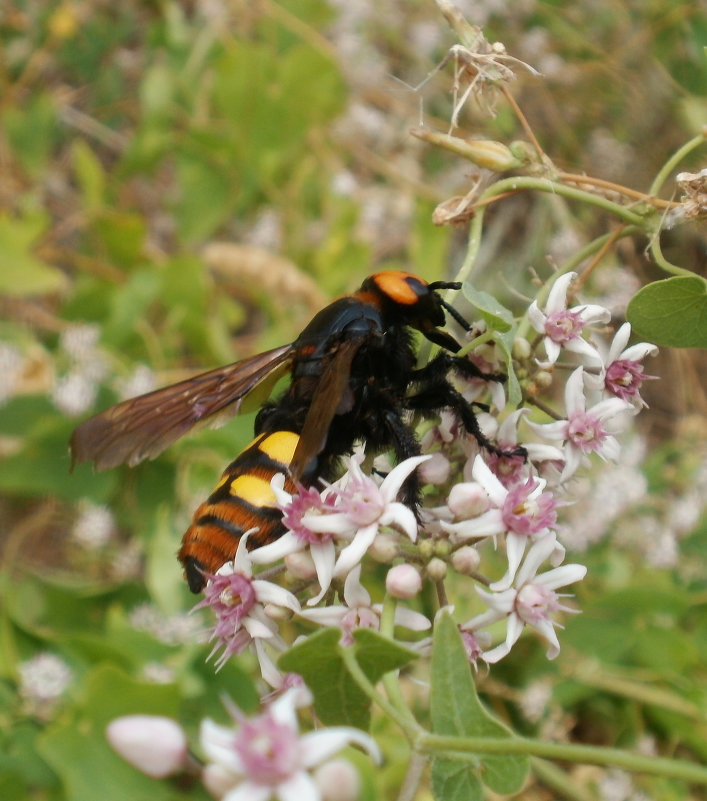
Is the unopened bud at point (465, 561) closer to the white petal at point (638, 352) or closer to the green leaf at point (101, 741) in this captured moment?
the white petal at point (638, 352)

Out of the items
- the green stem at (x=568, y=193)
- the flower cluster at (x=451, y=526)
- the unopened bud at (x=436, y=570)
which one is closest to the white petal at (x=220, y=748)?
the flower cluster at (x=451, y=526)

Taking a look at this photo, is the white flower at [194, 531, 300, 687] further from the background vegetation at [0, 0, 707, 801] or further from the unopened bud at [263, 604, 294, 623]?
the background vegetation at [0, 0, 707, 801]

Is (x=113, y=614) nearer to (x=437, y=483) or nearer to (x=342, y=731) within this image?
(x=437, y=483)

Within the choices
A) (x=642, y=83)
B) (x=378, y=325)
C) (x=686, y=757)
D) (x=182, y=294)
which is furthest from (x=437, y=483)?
(x=642, y=83)

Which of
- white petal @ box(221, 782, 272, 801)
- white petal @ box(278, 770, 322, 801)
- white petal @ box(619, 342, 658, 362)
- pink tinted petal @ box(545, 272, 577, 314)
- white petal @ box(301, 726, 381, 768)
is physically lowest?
white petal @ box(278, 770, 322, 801)

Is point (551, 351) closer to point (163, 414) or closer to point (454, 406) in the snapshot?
point (454, 406)

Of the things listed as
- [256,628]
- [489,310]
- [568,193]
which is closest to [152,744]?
[256,628]

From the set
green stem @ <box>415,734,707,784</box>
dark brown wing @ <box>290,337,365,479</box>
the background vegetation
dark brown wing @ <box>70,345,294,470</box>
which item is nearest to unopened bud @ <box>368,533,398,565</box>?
dark brown wing @ <box>290,337,365,479</box>
